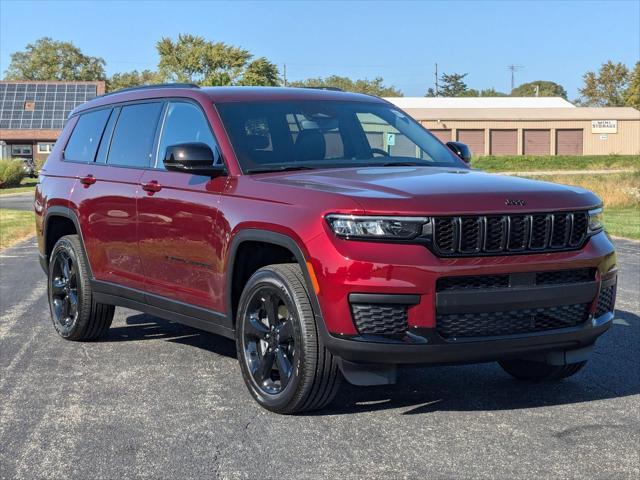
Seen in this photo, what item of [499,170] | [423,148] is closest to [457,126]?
[499,170]

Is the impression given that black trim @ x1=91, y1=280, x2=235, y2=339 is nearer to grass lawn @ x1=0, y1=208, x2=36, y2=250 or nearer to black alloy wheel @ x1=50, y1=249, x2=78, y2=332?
black alloy wheel @ x1=50, y1=249, x2=78, y2=332

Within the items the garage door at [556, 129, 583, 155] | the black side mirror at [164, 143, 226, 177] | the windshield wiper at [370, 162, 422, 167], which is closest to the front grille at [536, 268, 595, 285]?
the windshield wiper at [370, 162, 422, 167]

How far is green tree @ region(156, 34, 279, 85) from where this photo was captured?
77000mm

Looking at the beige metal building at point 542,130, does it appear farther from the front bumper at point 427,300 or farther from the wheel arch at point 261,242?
the front bumper at point 427,300

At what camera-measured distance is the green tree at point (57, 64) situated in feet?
370

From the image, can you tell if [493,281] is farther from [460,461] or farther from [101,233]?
[101,233]

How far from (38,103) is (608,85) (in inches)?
2524

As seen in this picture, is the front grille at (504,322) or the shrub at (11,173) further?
the shrub at (11,173)

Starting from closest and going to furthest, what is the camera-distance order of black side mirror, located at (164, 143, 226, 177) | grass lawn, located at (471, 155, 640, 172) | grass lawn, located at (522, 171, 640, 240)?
1. black side mirror, located at (164, 143, 226, 177)
2. grass lawn, located at (522, 171, 640, 240)
3. grass lawn, located at (471, 155, 640, 172)

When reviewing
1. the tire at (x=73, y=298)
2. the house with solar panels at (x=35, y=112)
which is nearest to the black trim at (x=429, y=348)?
the tire at (x=73, y=298)

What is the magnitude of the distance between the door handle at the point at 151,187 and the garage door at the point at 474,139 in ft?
246

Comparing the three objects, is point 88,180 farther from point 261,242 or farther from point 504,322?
point 504,322

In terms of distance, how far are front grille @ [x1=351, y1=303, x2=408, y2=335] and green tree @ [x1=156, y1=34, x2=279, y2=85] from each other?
69.2 metres

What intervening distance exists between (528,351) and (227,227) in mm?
1853
